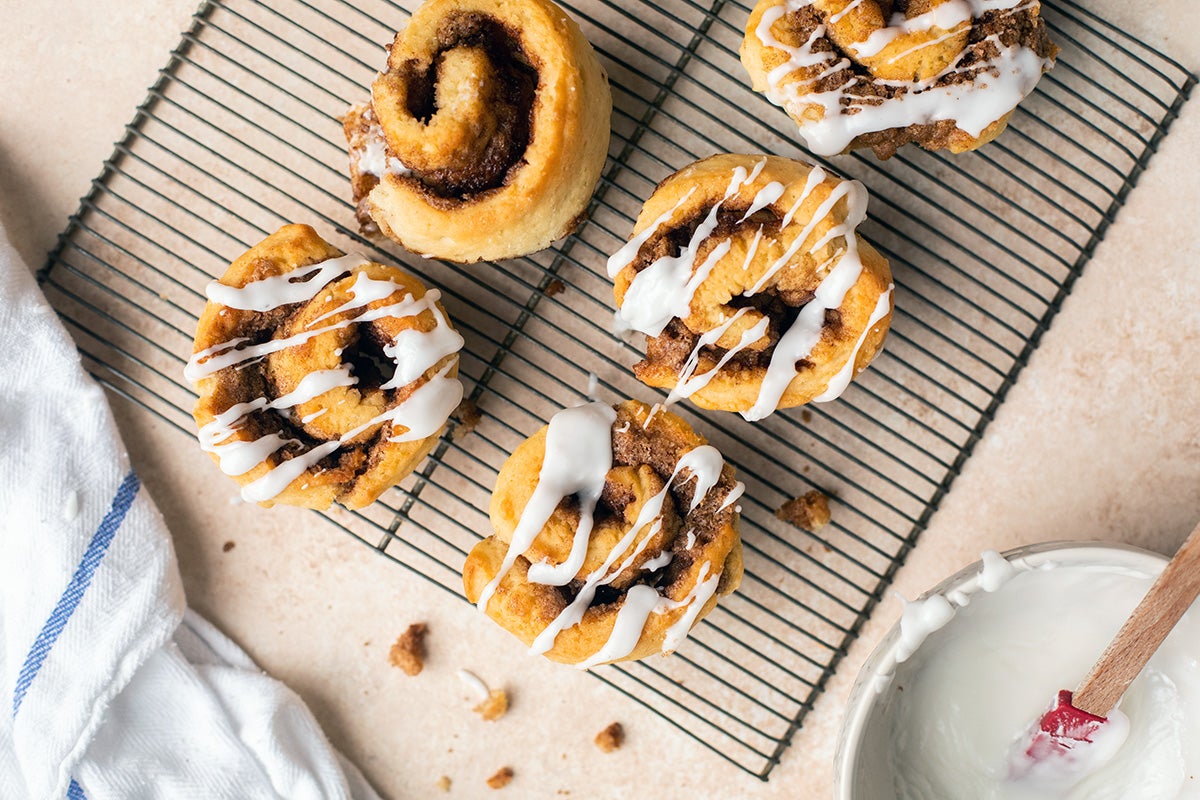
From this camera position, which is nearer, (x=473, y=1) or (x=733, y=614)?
(x=473, y=1)

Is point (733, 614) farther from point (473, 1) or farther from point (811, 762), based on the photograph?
point (473, 1)

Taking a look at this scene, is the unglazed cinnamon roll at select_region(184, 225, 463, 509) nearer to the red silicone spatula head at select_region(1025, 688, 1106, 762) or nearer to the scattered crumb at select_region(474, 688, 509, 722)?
the scattered crumb at select_region(474, 688, 509, 722)

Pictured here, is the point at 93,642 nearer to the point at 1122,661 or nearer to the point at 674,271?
the point at 674,271

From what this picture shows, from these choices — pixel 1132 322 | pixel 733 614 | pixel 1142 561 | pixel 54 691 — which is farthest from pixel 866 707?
pixel 54 691

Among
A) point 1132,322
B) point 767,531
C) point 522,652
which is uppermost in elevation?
point 1132,322

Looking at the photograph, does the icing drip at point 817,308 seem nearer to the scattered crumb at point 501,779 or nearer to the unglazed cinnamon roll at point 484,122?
the unglazed cinnamon roll at point 484,122

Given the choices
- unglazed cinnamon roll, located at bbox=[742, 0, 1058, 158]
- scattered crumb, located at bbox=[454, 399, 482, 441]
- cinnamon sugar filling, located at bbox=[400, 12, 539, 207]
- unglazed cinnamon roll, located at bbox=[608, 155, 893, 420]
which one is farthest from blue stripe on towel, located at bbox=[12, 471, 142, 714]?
unglazed cinnamon roll, located at bbox=[742, 0, 1058, 158]
